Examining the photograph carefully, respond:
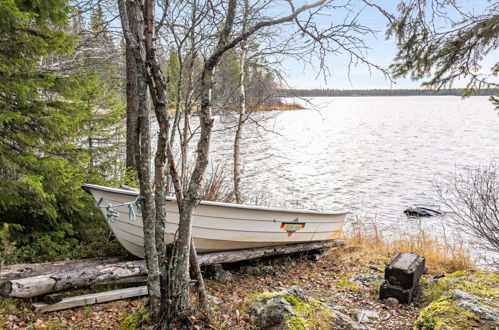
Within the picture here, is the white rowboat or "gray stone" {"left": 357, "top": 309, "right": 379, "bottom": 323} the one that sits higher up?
the white rowboat

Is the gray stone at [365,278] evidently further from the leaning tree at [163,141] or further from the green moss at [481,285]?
the leaning tree at [163,141]

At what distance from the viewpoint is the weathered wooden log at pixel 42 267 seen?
3.54 metres

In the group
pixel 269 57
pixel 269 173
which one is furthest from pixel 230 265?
pixel 269 173

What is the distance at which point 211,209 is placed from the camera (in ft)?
14.9

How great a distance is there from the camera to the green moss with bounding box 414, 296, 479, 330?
2.86 meters

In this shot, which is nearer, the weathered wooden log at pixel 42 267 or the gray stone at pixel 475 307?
the gray stone at pixel 475 307

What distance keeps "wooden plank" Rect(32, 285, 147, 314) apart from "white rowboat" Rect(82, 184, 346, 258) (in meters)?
0.70

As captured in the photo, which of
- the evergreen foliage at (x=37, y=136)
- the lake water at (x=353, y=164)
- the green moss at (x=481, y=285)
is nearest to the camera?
the evergreen foliage at (x=37, y=136)

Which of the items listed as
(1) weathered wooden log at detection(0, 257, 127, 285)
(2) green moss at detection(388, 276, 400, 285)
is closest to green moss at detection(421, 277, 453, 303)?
(2) green moss at detection(388, 276, 400, 285)

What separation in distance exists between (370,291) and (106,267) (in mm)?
3343

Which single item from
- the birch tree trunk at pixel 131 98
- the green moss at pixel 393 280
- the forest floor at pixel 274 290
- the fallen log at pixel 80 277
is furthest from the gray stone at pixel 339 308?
the birch tree trunk at pixel 131 98

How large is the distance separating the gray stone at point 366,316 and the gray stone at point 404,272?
2.13 feet

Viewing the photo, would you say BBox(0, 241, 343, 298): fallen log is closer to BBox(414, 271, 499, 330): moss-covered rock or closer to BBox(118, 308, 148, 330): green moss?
BBox(118, 308, 148, 330): green moss

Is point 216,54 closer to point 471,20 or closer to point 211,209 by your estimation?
point 211,209
